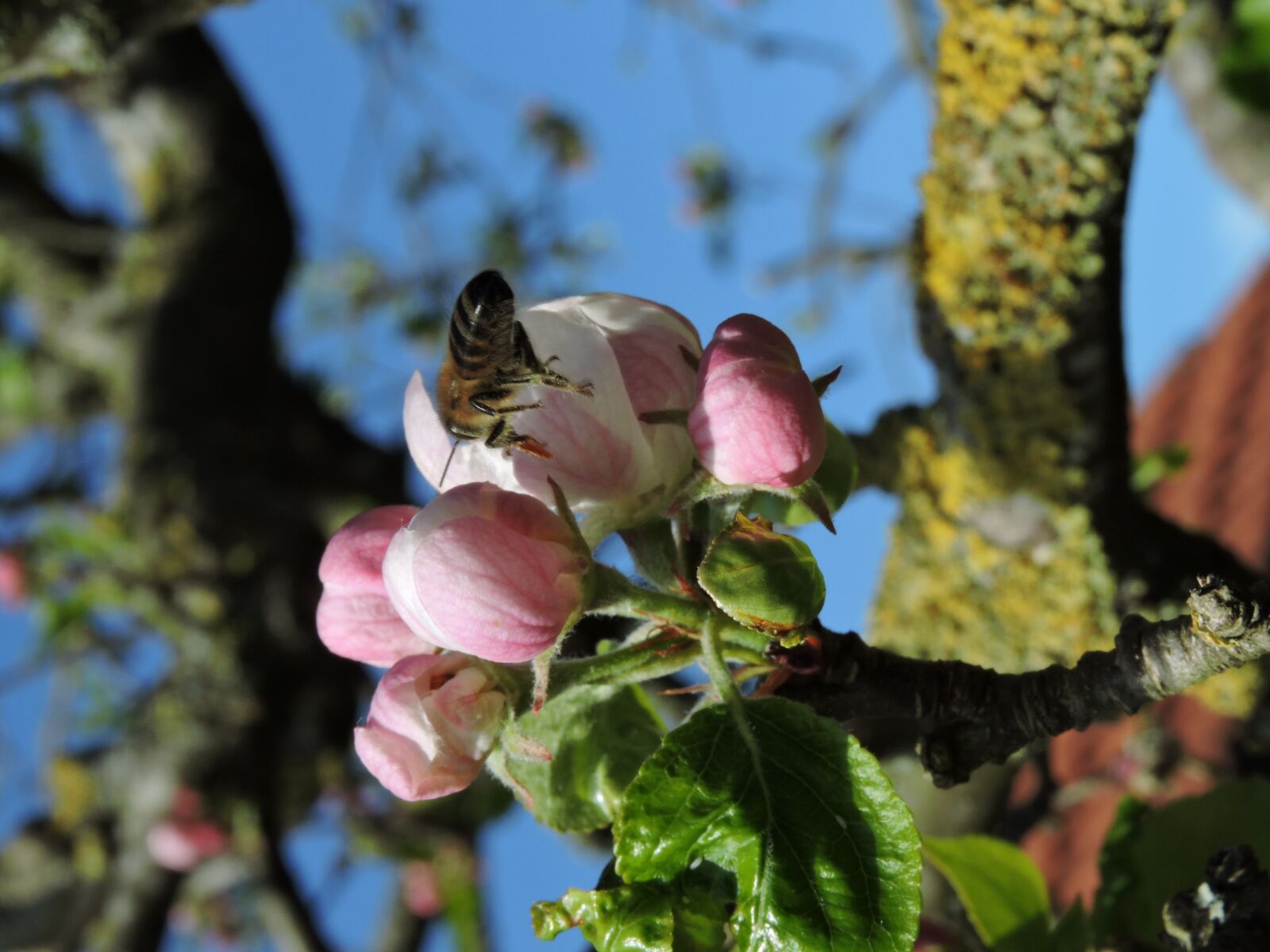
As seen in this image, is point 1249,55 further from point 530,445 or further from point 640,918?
point 640,918

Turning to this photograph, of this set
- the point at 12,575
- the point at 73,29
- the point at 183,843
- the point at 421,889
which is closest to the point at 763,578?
the point at 73,29

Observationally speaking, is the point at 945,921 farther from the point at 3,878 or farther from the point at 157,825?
the point at 3,878

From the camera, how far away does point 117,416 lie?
3.39 meters

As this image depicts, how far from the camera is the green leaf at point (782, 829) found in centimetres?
55

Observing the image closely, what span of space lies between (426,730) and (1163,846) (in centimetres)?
61

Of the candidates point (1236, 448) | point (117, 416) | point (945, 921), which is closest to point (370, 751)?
point (945, 921)

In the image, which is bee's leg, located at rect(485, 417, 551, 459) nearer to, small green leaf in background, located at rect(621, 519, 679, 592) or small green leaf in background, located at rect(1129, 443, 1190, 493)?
small green leaf in background, located at rect(621, 519, 679, 592)

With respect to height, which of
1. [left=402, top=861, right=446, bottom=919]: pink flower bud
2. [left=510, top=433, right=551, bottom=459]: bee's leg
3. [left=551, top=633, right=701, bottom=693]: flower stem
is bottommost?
[left=551, top=633, right=701, bottom=693]: flower stem

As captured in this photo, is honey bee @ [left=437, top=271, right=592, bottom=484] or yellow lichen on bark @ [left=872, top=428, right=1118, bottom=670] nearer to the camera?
honey bee @ [left=437, top=271, right=592, bottom=484]

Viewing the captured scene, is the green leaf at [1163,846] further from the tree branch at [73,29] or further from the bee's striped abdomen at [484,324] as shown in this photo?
the tree branch at [73,29]

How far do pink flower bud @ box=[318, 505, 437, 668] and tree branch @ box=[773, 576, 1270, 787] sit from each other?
0.25 meters

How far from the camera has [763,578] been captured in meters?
0.56

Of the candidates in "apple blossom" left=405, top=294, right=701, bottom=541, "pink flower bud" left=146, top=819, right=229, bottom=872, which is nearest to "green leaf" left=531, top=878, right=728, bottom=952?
"apple blossom" left=405, top=294, right=701, bottom=541

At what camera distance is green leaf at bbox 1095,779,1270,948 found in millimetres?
784
